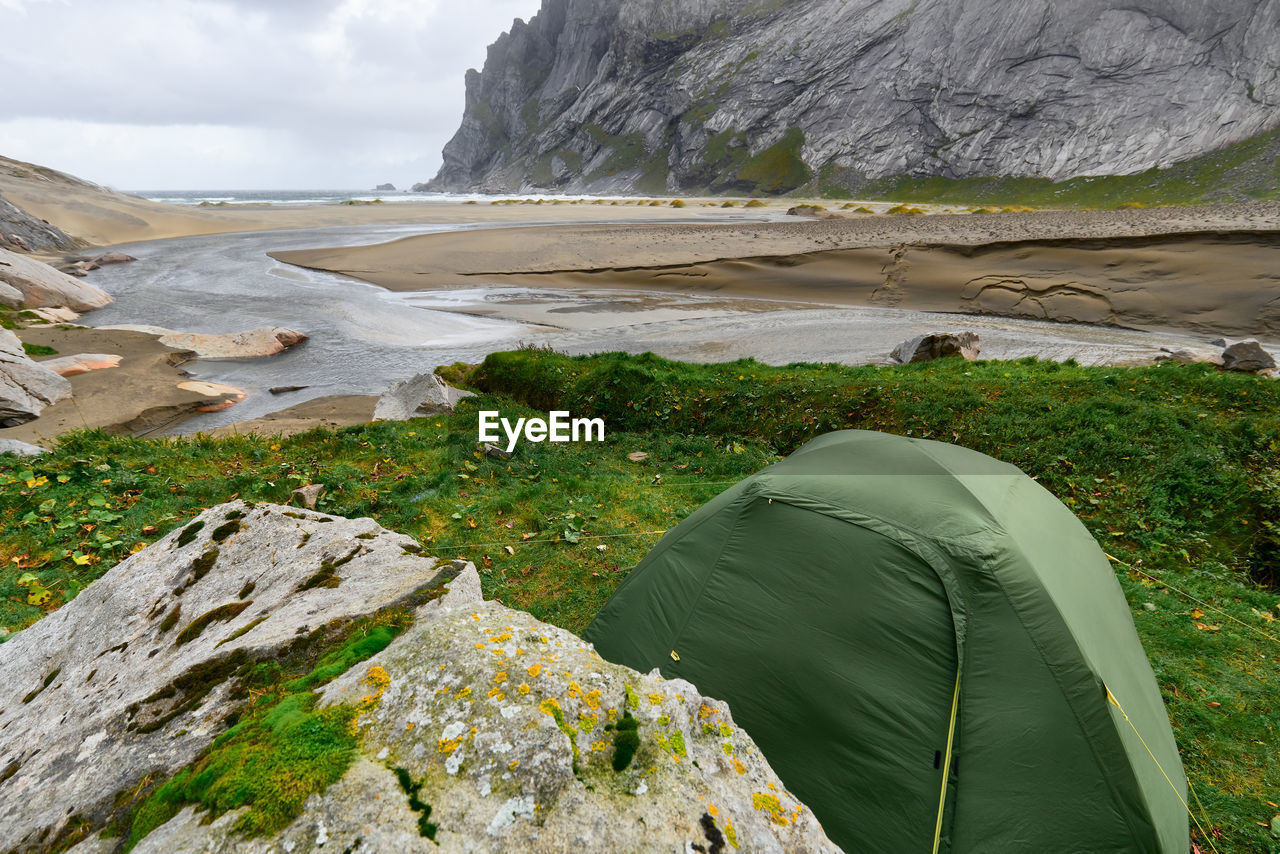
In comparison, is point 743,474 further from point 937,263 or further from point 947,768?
point 937,263

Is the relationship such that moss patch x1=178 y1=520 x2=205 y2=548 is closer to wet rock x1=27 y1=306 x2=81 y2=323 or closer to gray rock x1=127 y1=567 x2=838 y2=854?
gray rock x1=127 y1=567 x2=838 y2=854

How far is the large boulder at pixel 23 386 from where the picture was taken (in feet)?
43.2

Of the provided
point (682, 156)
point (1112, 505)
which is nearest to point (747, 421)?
point (1112, 505)

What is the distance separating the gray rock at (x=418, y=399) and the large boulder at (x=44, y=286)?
2085 centimetres

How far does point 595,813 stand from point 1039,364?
15.8 metres

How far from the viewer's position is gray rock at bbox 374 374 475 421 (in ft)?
42.4

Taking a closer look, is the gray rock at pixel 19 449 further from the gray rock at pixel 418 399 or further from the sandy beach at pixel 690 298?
the gray rock at pixel 418 399

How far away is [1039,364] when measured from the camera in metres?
13.9

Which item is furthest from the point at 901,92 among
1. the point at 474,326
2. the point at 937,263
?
the point at 474,326

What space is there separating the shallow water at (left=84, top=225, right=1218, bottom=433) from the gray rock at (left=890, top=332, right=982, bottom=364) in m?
1.75

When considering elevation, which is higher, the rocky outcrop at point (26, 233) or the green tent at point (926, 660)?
the rocky outcrop at point (26, 233)

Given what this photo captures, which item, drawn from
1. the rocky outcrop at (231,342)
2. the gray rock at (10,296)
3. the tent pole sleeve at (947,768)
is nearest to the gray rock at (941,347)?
the tent pole sleeve at (947,768)

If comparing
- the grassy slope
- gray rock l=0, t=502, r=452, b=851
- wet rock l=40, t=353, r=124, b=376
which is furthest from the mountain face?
wet rock l=40, t=353, r=124, b=376

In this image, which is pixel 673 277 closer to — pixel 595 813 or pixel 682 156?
pixel 595 813
